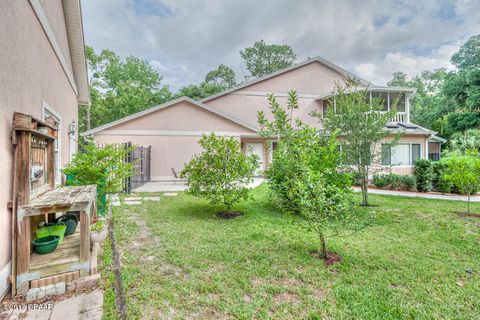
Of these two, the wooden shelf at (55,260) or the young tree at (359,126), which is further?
the young tree at (359,126)

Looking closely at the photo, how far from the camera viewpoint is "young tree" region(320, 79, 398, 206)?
274 inches

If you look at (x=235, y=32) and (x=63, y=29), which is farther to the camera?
(x=235, y=32)

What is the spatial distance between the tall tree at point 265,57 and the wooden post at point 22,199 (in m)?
30.6

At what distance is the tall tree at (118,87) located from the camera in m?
27.0

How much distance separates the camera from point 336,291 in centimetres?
275

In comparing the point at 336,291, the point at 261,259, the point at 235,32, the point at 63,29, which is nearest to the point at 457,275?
the point at 336,291

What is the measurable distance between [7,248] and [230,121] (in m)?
11.4

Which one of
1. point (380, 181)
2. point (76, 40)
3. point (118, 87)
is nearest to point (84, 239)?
point (76, 40)

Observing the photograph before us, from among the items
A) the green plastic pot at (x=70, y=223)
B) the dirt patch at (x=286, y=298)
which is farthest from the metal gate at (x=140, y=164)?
the dirt patch at (x=286, y=298)

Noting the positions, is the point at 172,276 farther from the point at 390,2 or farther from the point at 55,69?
the point at 390,2

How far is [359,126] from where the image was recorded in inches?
275

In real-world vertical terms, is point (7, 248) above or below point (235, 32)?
below

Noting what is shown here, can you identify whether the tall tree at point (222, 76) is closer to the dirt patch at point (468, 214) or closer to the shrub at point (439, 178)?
the shrub at point (439, 178)

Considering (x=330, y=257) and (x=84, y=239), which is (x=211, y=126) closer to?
(x=330, y=257)
